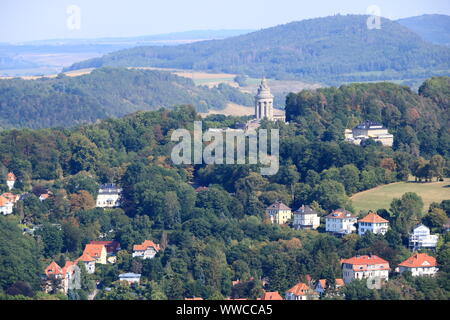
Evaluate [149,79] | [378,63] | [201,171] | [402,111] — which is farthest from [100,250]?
[378,63]

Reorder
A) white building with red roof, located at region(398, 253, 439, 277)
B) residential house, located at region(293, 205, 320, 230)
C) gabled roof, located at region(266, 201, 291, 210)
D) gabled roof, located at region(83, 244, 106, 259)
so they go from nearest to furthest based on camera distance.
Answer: white building with red roof, located at region(398, 253, 439, 277) < gabled roof, located at region(83, 244, 106, 259) < residential house, located at region(293, 205, 320, 230) < gabled roof, located at region(266, 201, 291, 210)

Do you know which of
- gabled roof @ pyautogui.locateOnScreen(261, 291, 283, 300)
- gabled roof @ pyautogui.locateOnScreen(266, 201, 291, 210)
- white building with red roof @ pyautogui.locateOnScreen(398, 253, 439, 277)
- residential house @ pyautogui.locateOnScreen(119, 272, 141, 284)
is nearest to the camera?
gabled roof @ pyautogui.locateOnScreen(261, 291, 283, 300)

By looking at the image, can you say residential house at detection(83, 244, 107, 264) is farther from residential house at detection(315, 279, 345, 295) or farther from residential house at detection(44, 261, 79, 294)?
residential house at detection(315, 279, 345, 295)

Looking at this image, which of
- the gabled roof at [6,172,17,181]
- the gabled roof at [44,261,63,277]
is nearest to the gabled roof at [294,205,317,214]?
the gabled roof at [44,261,63,277]

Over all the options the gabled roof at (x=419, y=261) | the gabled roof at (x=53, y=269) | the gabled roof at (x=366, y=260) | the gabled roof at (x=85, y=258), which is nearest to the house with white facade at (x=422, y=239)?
A: the gabled roof at (x=419, y=261)

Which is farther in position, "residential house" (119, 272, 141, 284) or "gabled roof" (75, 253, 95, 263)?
"gabled roof" (75, 253, 95, 263)

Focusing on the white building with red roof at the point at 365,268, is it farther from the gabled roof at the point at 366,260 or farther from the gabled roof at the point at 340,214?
the gabled roof at the point at 340,214

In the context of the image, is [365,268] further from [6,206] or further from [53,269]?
[6,206]

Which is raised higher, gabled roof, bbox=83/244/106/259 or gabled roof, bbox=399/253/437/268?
gabled roof, bbox=399/253/437/268
